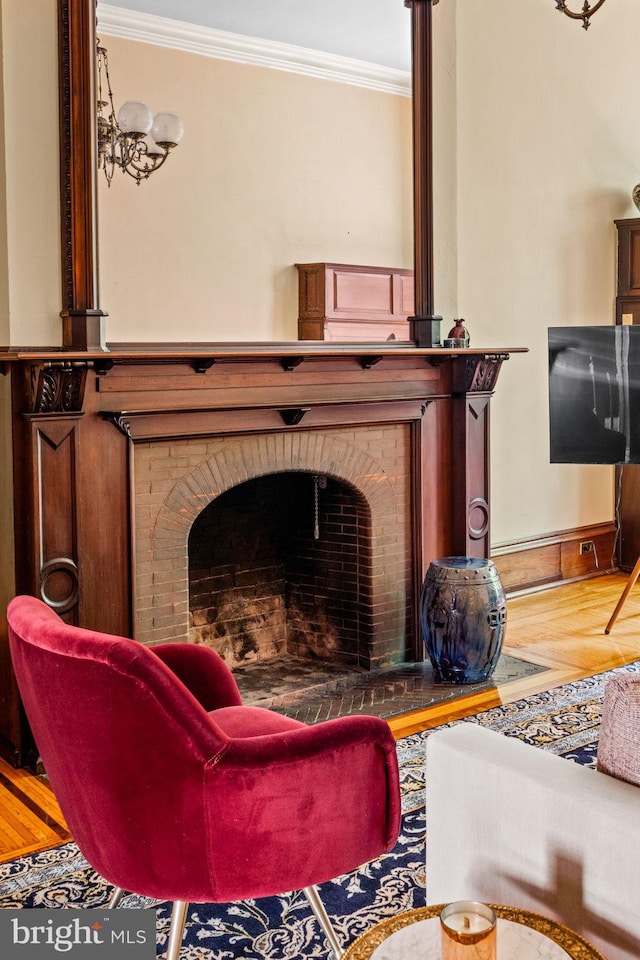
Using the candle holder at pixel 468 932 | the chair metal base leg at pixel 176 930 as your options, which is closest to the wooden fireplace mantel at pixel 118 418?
the chair metal base leg at pixel 176 930

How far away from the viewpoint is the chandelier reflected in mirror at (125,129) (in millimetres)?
3688

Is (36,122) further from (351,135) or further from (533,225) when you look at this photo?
(533,225)

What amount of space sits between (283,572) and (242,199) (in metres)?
1.74

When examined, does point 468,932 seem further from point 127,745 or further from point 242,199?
point 242,199

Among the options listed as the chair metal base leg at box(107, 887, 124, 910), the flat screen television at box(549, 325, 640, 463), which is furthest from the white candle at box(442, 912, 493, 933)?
the flat screen television at box(549, 325, 640, 463)

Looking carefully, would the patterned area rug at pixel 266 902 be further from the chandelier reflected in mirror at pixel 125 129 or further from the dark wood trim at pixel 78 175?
the chandelier reflected in mirror at pixel 125 129

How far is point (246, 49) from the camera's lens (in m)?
4.07

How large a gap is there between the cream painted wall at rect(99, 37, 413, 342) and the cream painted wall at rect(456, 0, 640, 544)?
824 mm

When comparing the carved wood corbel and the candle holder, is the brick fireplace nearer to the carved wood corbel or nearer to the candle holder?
the carved wood corbel

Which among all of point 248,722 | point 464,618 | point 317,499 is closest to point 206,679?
point 248,722

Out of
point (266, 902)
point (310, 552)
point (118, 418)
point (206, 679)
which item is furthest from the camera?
point (310, 552)

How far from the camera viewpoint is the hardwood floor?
3111 mm

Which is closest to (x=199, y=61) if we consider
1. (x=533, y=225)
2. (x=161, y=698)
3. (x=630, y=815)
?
(x=533, y=225)

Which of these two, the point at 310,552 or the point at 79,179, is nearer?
the point at 79,179
